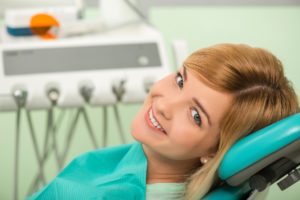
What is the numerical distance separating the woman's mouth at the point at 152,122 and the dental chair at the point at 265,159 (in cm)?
16

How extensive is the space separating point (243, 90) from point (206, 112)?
8cm

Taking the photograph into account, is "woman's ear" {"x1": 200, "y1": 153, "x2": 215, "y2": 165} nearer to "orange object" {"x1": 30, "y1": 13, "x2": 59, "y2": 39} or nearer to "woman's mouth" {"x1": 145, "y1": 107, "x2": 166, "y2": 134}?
"woman's mouth" {"x1": 145, "y1": 107, "x2": 166, "y2": 134}

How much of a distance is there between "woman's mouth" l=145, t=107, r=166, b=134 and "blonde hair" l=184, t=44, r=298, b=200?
0.39 feet

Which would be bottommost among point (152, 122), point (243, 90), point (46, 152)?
point (46, 152)

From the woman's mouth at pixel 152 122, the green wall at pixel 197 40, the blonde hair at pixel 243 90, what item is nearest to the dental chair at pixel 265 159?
the blonde hair at pixel 243 90

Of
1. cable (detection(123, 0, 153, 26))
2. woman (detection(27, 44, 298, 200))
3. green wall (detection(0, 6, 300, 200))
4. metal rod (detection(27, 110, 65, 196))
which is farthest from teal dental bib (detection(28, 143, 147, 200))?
green wall (detection(0, 6, 300, 200))

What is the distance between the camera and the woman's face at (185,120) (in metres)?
0.95

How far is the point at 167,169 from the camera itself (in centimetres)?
105

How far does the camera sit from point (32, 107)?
1.40 metres

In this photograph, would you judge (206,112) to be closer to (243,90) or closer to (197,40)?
(243,90)

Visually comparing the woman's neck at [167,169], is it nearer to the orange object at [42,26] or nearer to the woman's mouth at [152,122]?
the woman's mouth at [152,122]

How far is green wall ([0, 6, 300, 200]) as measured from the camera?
194 cm

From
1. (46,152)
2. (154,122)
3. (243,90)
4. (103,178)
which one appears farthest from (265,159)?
(46,152)

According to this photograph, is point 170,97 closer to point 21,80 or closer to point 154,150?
point 154,150
